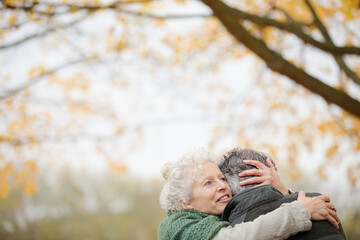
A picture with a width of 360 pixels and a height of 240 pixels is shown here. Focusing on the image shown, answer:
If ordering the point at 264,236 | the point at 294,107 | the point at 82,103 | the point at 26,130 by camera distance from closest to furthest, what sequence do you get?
the point at 264,236 → the point at 26,130 → the point at 294,107 → the point at 82,103

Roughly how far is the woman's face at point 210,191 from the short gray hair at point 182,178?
0.02 metres

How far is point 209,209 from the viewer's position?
1.68 m

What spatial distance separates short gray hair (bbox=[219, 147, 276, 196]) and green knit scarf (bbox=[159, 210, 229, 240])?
0.16 meters

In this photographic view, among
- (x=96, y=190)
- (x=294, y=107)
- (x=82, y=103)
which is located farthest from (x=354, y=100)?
(x=96, y=190)

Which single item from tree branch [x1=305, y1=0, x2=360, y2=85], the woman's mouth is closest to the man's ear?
the woman's mouth

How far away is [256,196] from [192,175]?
377mm

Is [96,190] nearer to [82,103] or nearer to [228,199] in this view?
[82,103]

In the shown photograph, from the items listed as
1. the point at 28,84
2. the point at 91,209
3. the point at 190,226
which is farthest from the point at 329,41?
the point at 91,209

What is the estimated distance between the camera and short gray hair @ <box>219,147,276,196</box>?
5.35ft

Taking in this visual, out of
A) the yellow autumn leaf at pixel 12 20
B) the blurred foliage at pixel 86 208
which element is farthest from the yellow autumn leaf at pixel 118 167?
the blurred foliage at pixel 86 208

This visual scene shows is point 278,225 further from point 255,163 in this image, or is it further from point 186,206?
point 186,206

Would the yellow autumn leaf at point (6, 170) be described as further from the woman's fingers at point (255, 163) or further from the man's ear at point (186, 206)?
the woman's fingers at point (255, 163)

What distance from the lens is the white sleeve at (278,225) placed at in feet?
4.50

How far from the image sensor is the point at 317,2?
5.98 metres
